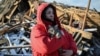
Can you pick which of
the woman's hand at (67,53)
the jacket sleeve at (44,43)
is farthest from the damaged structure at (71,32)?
the jacket sleeve at (44,43)

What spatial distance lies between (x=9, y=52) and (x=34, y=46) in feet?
16.8

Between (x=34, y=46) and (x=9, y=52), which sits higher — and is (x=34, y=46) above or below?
above

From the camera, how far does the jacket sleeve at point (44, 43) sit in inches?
155

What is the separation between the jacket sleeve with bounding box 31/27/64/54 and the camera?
3938 millimetres

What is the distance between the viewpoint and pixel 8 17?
52.5 feet

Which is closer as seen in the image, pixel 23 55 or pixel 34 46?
pixel 34 46

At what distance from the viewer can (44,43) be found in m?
3.93

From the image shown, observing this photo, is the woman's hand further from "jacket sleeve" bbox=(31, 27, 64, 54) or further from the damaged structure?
the damaged structure

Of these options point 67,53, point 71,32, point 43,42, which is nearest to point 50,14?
point 43,42

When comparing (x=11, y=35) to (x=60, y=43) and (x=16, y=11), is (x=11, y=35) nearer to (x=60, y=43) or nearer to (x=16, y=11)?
(x=16, y=11)

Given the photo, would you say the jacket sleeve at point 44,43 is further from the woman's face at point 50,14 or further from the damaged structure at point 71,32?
the damaged structure at point 71,32

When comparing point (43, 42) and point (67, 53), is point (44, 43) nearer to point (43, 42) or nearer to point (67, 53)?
point (43, 42)

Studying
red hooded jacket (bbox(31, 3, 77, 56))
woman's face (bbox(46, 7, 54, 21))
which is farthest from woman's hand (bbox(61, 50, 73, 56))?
woman's face (bbox(46, 7, 54, 21))

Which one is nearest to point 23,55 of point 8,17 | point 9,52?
point 9,52
